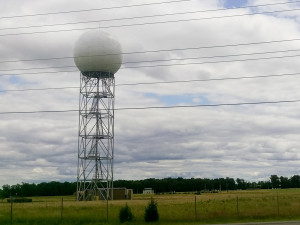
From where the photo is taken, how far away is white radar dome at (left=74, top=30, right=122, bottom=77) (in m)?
50.9

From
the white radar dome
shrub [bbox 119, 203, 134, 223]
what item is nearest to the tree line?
the white radar dome

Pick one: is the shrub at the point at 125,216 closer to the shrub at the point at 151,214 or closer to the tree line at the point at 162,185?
the shrub at the point at 151,214

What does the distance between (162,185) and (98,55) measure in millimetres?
96688

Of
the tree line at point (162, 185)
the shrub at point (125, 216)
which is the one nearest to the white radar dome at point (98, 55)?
the shrub at point (125, 216)

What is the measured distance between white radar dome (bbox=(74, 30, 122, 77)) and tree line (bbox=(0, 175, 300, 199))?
6624 cm

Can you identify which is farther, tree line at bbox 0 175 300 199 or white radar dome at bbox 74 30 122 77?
tree line at bbox 0 175 300 199

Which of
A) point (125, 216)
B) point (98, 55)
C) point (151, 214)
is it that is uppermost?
point (98, 55)

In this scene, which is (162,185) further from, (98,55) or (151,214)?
(151,214)

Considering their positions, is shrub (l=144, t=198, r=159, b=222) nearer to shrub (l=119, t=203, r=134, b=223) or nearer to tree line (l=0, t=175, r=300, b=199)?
shrub (l=119, t=203, r=134, b=223)

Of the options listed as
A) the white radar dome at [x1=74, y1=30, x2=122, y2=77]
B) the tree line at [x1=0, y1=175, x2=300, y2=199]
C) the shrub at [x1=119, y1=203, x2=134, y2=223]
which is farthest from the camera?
the tree line at [x1=0, y1=175, x2=300, y2=199]

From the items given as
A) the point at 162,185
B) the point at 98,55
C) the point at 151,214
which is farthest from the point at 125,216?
the point at 162,185

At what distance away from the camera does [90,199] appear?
56156 mm

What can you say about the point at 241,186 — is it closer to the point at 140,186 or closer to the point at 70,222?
the point at 140,186

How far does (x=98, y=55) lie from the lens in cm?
5172
